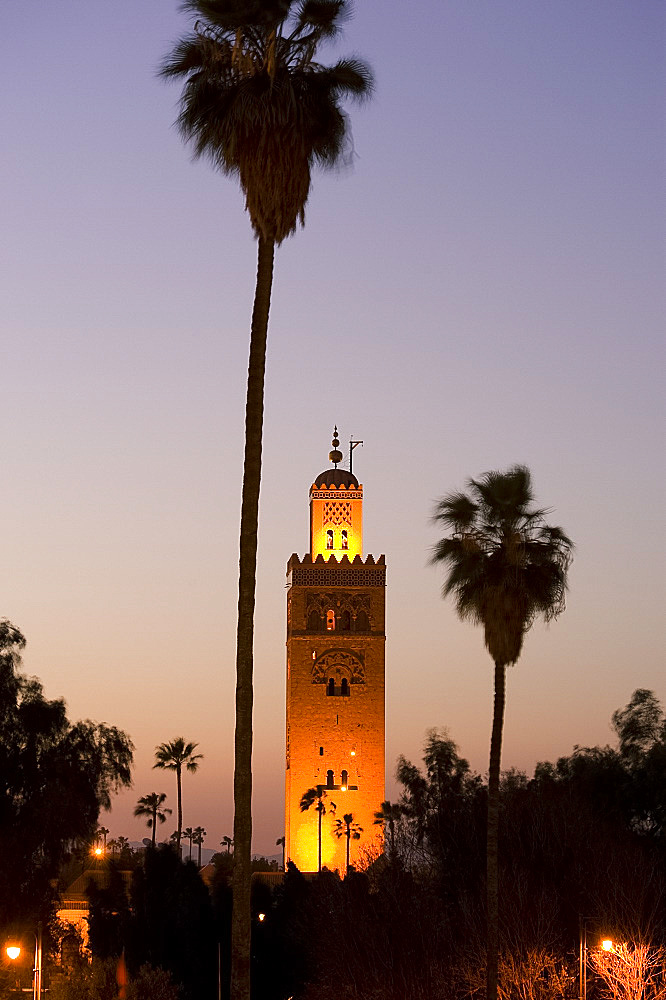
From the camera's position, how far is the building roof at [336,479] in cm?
8562

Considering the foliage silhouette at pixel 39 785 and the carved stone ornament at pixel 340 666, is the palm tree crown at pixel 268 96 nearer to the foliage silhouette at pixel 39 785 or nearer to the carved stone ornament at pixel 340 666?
the foliage silhouette at pixel 39 785

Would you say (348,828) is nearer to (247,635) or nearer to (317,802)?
(317,802)

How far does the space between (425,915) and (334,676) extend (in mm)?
45497

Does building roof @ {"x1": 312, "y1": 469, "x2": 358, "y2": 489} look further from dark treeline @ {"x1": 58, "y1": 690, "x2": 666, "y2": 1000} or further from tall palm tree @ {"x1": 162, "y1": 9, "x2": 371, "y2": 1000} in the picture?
tall palm tree @ {"x1": 162, "y1": 9, "x2": 371, "y2": 1000}

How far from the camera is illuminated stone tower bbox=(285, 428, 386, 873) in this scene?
8012 centimetres

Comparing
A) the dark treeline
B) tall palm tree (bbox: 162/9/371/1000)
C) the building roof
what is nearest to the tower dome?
the building roof

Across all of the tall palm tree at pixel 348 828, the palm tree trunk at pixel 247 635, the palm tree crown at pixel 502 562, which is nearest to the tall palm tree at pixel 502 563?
the palm tree crown at pixel 502 562

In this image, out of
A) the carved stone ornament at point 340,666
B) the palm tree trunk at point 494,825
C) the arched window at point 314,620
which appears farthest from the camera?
the arched window at point 314,620

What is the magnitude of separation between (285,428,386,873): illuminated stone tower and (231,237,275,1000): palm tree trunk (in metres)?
60.5

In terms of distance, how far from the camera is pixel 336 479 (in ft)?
282

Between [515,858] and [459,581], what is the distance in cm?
1217

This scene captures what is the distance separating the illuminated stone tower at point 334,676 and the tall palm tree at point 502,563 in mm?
49942

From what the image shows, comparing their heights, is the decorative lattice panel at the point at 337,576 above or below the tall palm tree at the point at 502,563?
above

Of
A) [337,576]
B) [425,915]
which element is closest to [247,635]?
[425,915]
